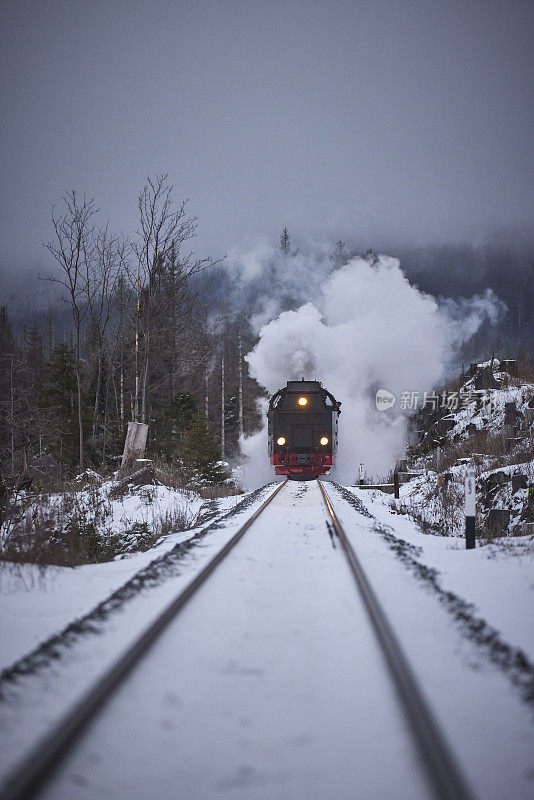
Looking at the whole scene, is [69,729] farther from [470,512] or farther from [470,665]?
[470,512]

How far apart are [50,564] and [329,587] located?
3.39 meters

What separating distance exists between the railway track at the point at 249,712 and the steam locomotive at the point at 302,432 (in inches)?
565

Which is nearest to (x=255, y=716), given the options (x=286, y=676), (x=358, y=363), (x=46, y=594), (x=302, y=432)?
(x=286, y=676)

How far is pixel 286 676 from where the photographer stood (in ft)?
8.71

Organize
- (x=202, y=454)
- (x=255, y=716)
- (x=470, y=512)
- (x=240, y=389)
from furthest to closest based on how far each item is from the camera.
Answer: (x=240, y=389) < (x=202, y=454) < (x=470, y=512) < (x=255, y=716)

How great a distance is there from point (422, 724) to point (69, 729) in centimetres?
153

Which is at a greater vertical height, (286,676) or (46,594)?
(286,676)

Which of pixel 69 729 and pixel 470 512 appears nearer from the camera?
pixel 69 729

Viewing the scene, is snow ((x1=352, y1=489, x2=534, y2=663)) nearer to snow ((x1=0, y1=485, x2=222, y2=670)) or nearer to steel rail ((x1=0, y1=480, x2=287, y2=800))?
steel rail ((x1=0, y1=480, x2=287, y2=800))

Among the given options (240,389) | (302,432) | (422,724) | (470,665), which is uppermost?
(240,389)

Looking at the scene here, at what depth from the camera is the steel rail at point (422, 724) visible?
1.70 metres

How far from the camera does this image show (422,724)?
2.08 meters

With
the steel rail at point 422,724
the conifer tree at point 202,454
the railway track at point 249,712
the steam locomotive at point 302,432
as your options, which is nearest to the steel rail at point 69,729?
the railway track at point 249,712

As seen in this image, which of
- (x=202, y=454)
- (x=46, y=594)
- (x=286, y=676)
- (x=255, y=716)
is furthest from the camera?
(x=202, y=454)
